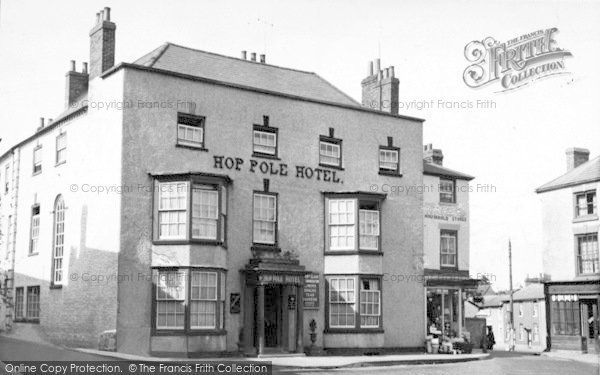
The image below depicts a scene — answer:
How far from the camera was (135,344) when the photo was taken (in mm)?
22969

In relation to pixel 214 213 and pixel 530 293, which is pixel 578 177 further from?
pixel 530 293

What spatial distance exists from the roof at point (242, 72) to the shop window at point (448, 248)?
7141 millimetres

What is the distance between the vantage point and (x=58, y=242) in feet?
87.1

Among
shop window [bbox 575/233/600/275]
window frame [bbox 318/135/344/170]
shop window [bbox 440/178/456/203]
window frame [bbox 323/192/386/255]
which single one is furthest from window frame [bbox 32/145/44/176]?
shop window [bbox 575/233/600/275]

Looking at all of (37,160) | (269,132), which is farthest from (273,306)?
(37,160)

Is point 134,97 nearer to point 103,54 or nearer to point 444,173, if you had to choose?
point 103,54

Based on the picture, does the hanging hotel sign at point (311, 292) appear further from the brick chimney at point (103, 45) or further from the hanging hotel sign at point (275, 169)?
the brick chimney at point (103, 45)

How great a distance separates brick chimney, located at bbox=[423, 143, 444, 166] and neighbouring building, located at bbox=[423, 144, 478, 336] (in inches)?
82.7

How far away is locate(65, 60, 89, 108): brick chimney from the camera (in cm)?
3095

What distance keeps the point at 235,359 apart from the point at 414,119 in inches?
496

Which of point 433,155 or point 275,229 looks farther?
point 433,155

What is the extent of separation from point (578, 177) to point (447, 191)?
8546mm

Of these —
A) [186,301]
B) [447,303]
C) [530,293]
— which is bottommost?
[530,293]

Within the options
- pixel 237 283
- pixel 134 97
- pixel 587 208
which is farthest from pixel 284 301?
pixel 587 208
